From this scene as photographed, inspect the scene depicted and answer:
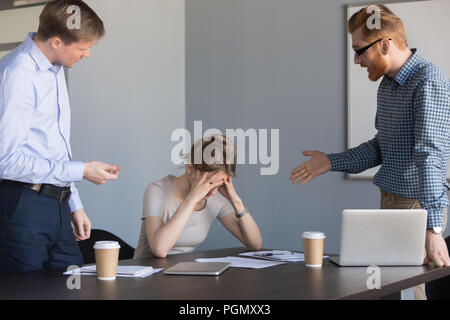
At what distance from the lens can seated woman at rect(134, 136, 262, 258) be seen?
8.50ft

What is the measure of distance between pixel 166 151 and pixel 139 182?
40 centimetres

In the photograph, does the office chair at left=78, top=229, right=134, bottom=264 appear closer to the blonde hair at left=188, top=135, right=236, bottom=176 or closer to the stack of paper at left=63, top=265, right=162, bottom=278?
the blonde hair at left=188, top=135, right=236, bottom=176

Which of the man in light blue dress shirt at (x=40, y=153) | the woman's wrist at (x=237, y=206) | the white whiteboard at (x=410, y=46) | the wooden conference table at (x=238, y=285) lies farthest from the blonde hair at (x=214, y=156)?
the white whiteboard at (x=410, y=46)

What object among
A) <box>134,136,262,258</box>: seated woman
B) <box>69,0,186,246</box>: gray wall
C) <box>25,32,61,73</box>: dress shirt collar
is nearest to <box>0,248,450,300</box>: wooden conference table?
<box>134,136,262,258</box>: seated woman

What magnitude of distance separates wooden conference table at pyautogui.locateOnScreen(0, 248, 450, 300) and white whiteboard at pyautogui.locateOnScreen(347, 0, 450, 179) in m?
2.15

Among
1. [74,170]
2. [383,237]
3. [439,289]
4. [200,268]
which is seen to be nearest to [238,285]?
[200,268]

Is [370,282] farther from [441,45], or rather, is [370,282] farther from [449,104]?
[441,45]

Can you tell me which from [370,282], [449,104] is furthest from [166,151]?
[370,282]

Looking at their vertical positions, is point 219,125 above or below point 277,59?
below

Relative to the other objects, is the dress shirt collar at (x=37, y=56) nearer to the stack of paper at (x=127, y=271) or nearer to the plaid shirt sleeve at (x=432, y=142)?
the stack of paper at (x=127, y=271)

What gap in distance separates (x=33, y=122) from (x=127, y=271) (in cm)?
63

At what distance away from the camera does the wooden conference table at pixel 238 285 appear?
5.23 feet

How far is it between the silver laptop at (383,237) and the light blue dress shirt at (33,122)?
36.8 inches

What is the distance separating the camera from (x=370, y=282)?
176cm
